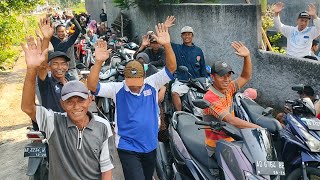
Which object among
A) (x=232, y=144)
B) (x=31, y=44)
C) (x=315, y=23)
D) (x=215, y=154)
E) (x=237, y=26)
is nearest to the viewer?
(x=31, y=44)

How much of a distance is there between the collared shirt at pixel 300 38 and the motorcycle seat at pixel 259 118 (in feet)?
7.22

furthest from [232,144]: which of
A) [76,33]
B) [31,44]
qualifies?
[76,33]

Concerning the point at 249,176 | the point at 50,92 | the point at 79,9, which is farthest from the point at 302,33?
the point at 79,9

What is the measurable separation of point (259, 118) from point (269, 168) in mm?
1309

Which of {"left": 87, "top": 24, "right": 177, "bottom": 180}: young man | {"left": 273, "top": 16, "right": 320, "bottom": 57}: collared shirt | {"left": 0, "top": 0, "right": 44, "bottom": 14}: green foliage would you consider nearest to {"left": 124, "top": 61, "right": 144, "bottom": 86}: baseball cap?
{"left": 87, "top": 24, "right": 177, "bottom": 180}: young man

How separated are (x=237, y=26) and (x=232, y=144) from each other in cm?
507

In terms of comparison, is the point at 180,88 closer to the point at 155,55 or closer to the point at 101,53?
the point at 155,55

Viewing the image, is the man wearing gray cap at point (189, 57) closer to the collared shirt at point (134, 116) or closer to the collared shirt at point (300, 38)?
the collared shirt at point (300, 38)

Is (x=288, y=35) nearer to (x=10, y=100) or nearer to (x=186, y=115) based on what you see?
(x=186, y=115)

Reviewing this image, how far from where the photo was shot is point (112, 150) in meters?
2.71

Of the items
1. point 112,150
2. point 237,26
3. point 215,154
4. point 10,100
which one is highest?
point 237,26

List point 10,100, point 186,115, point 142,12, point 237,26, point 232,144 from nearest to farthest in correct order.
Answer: point 232,144 < point 186,115 < point 237,26 < point 10,100 < point 142,12

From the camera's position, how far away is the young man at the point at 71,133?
2.55 meters

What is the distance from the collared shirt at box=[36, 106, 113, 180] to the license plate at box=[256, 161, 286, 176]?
1.18 metres
